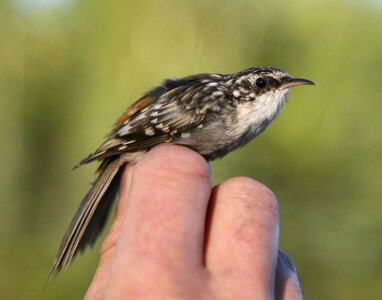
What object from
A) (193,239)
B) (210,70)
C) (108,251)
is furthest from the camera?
(210,70)

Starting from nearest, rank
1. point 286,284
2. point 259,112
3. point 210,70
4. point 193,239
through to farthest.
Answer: point 193,239 < point 286,284 < point 259,112 < point 210,70

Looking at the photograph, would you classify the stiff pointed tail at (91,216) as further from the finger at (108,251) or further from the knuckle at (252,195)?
the knuckle at (252,195)

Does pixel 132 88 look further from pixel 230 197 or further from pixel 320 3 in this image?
pixel 230 197

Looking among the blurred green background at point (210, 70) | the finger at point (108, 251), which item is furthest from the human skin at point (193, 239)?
the blurred green background at point (210, 70)

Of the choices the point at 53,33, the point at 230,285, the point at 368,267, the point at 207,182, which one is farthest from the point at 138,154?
the point at 53,33

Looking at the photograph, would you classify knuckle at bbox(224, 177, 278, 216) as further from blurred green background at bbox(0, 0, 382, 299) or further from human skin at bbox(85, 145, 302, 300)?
blurred green background at bbox(0, 0, 382, 299)

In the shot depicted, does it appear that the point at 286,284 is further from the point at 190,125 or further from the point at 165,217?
the point at 190,125

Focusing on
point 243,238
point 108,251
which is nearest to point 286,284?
point 243,238
